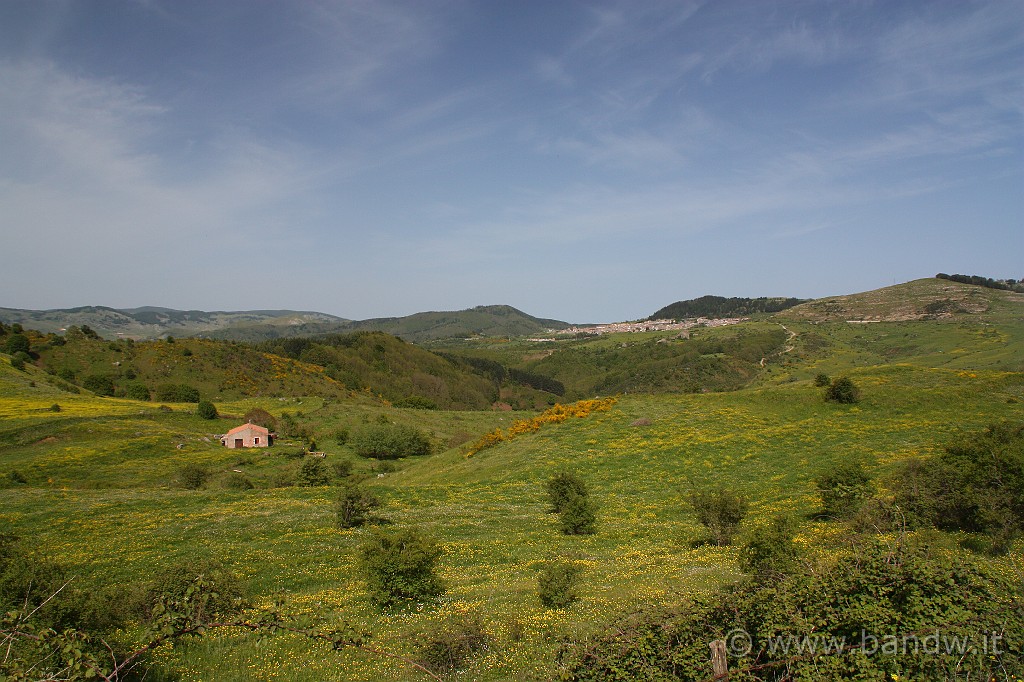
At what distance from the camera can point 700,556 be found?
727 inches

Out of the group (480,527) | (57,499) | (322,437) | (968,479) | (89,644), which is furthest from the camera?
(322,437)

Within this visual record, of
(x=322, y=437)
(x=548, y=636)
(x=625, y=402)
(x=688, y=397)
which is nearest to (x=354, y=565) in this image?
(x=548, y=636)

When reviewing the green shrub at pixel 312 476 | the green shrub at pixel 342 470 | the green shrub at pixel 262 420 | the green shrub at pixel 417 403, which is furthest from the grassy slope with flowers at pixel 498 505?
the green shrub at pixel 417 403

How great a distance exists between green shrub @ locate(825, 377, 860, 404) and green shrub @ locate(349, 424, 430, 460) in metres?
47.1

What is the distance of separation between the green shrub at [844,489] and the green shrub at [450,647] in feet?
55.8

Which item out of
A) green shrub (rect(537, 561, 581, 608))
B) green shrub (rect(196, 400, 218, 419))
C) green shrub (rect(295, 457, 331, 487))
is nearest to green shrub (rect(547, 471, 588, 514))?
green shrub (rect(537, 561, 581, 608))

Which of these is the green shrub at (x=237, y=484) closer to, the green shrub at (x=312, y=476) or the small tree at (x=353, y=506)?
the green shrub at (x=312, y=476)

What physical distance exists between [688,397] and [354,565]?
4160cm

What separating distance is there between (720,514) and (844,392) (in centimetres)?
3049

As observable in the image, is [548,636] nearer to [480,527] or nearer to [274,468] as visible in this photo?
[480,527]

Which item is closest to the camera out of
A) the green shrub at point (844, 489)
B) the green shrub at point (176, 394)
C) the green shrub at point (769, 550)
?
the green shrub at point (769, 550)

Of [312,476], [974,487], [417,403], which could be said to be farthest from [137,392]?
[974,487]

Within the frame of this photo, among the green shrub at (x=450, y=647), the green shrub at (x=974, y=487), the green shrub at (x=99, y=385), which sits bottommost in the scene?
the green shrub at (x=99, y=385)

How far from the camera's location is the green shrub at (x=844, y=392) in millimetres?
44062
